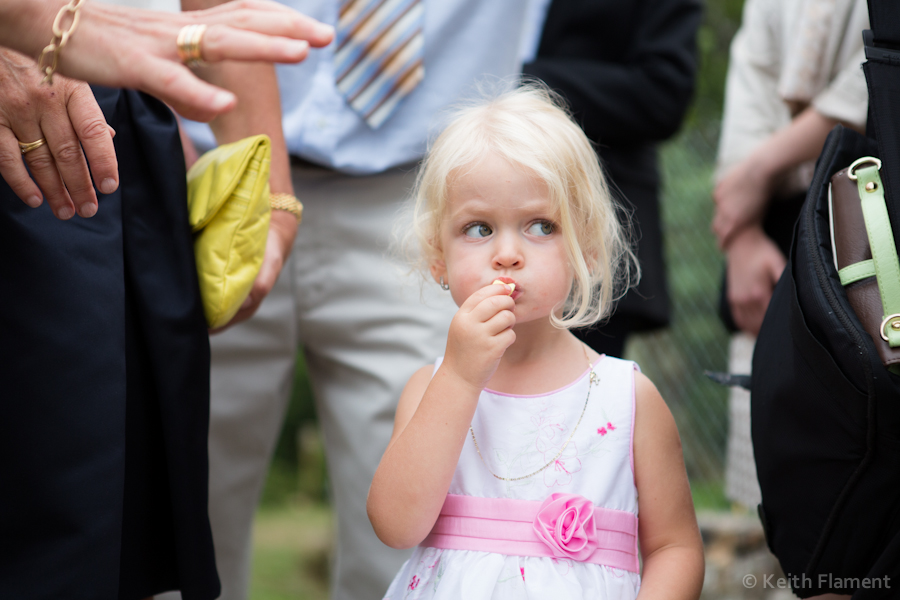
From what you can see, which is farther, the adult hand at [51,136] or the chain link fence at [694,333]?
the chain link fence at [694,333]

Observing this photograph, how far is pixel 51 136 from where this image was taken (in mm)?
1159

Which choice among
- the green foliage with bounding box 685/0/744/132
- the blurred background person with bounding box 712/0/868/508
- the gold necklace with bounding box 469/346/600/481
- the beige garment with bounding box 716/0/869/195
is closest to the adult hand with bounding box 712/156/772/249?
the blurred background person with bounding box 712/0/868/508

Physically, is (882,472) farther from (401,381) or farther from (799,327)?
(401,381)

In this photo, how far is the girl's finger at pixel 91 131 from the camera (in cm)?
116

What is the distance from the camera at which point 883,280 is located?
3.79ft

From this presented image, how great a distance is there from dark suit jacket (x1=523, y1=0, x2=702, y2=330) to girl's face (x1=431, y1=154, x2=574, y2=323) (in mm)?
640

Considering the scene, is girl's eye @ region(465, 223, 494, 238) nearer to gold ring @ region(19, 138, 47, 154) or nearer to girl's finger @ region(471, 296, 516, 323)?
girl's finger @ region(471, 296, 516, 323)

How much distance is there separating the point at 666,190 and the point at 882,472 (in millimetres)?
3316

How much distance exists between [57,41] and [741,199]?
64.5 inches

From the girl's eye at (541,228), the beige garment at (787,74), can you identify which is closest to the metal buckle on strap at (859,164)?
the beige garment at (787,74)


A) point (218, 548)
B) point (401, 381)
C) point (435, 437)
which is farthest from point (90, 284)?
point (218, 548)

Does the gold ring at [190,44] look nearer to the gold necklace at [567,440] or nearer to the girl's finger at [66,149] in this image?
the girl's finger at [66,149]

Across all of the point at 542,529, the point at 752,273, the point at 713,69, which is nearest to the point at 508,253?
the point at 542,529

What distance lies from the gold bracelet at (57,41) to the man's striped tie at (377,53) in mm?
896
